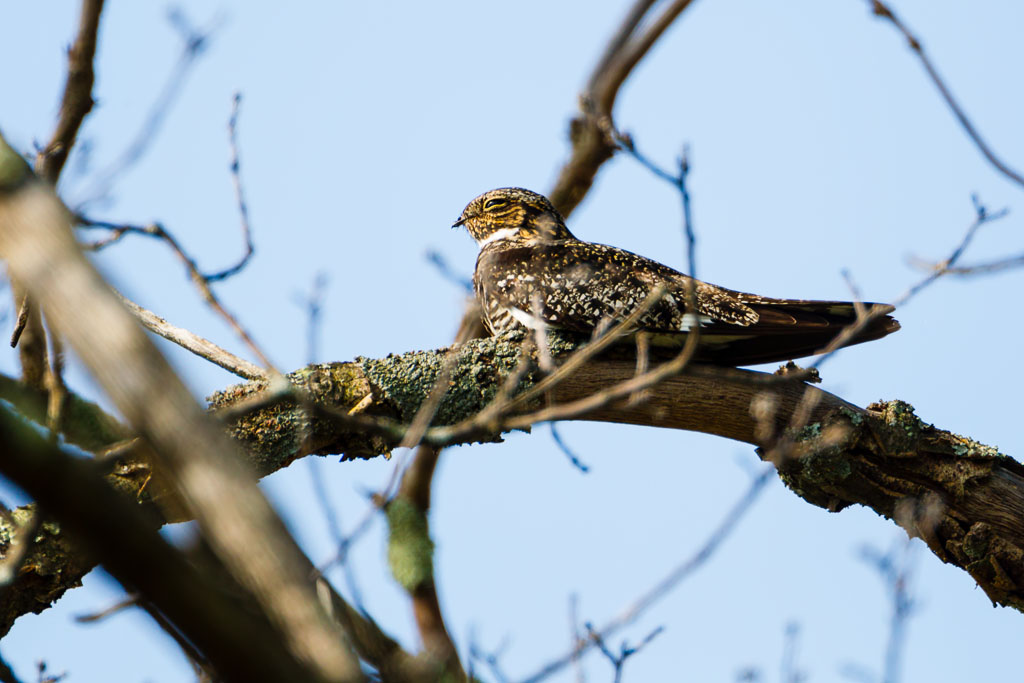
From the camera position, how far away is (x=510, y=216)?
690 centimetres

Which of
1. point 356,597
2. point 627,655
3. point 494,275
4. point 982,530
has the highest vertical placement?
point 494,275

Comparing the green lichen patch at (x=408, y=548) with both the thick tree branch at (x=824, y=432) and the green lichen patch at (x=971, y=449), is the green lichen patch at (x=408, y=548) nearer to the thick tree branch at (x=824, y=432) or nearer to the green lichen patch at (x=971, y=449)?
the thick tree branch at (x=824, y=432)

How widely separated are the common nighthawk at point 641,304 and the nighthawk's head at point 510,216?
786mm

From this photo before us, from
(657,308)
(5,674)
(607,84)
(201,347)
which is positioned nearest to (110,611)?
(5,674)

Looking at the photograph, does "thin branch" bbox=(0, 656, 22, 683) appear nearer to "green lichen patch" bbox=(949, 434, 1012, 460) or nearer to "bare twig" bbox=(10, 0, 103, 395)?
"bare twig" bbox=(10, 0, 103, 395)

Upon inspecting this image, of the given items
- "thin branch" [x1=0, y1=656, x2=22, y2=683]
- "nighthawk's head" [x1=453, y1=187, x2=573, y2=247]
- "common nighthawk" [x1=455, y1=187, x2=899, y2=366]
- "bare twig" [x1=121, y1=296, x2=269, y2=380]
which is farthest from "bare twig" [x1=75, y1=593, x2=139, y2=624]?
"nighthawk's head" [x1=453, y1=187, x2=573, y2=247]

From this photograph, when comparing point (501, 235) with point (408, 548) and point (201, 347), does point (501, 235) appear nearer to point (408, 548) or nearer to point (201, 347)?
point (201, 347)

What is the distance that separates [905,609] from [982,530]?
1.71 metres

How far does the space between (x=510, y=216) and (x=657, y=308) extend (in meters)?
2.23

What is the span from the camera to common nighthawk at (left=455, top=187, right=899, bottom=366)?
5.01m

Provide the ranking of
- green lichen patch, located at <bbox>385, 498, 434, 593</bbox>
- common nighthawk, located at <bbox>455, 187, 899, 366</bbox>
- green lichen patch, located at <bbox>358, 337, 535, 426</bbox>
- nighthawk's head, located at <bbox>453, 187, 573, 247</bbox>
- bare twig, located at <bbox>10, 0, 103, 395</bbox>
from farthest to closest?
nighthawk's head, located at <bbox>453, 187, 573, 247</bbox> → common nighthawk, located at <bbox>455, 187, 899, 366</bbox> → green lichen patch, located at <bbox>358, 337, 535, 426</bbox> → bare twig, located at <bbox>10, 0, 103, 395</bbox> → green lichen patch, located at <bbox>385, 498, 434, 593</bbox>

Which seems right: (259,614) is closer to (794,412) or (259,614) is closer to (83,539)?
(83,539)

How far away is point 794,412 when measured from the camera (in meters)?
4.77

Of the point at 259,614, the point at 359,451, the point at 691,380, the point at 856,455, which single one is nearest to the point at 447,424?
the point at 359,451
